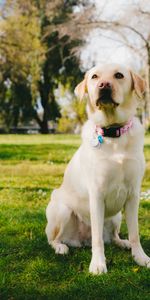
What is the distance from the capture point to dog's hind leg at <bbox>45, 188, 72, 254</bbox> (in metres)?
4.39

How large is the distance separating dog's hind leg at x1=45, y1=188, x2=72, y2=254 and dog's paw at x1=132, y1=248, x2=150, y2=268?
2.04 ft

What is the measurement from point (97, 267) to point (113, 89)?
4.68 ft

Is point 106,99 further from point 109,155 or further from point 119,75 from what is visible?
point 109,155

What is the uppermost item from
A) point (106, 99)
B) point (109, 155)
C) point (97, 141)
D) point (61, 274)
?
point (106, 99)

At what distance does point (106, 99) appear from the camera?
385cm

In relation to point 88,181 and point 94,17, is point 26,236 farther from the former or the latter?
point 94,17

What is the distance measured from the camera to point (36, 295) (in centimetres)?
334

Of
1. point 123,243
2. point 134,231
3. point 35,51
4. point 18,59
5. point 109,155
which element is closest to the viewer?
point 109,155

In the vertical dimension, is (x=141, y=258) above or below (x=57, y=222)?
below

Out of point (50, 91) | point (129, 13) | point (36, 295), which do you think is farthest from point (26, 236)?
point (50, 91)

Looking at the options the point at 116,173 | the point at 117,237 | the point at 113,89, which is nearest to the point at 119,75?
the point at 113,89

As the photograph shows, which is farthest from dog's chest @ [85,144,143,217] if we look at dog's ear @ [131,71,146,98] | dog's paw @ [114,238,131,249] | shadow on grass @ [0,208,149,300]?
dog's paw @ [114,238,131,249]

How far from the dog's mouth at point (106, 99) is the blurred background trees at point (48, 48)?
950 inches

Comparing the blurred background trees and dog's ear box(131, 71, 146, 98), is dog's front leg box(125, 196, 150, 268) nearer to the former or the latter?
dog's ear box(131, 71, 146, 98)
